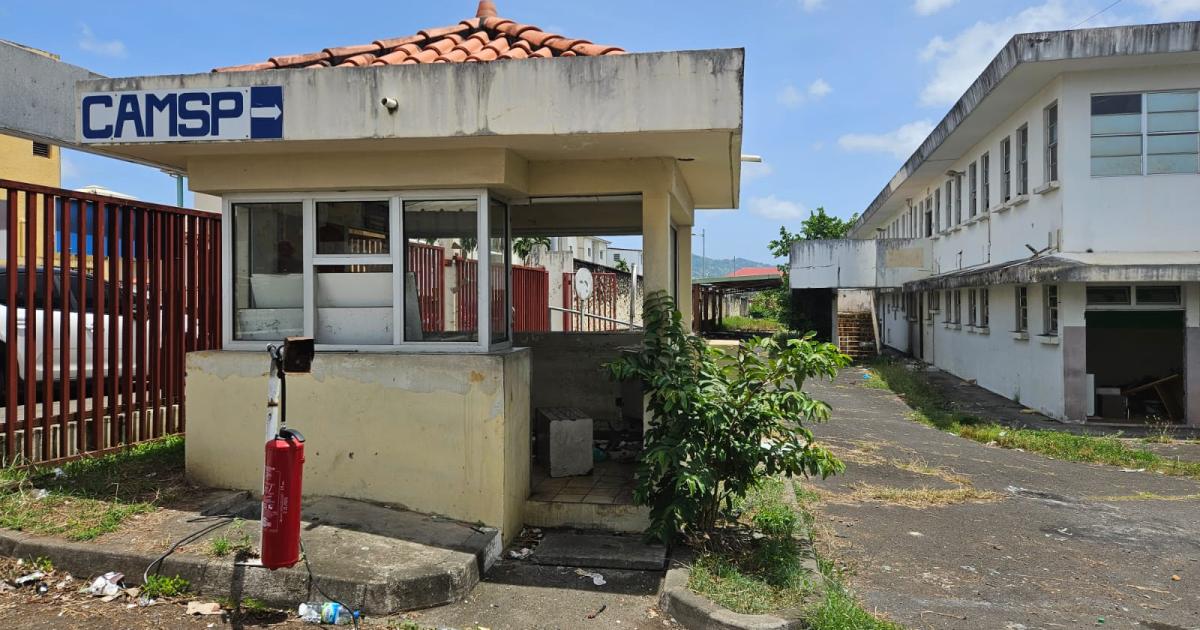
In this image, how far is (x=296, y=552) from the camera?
13.8 ft

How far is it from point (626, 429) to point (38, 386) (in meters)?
5.50

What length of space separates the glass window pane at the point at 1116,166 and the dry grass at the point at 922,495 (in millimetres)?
7240

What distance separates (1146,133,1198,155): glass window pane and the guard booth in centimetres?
995

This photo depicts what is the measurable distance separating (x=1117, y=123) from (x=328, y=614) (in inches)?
542

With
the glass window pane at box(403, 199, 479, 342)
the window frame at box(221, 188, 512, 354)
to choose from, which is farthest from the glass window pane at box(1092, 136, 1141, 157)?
the glass window pane at box(403, 199, 479, 342)

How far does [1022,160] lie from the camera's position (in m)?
14.6

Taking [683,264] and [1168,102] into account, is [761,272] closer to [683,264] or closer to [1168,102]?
[1168,102]

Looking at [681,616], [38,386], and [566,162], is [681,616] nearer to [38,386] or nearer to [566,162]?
[566,162]

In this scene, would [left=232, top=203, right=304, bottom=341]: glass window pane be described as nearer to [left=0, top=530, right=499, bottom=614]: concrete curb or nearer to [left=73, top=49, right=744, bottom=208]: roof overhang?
[left=73, top=49, right=744, bottom=208]: roof overhang

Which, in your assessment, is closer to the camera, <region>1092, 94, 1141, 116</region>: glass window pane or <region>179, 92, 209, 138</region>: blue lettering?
<region>179, 92, 209, 138</region>: blue lettering

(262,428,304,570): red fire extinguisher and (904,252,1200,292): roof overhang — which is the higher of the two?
(904,252,1200,292): roof overhang

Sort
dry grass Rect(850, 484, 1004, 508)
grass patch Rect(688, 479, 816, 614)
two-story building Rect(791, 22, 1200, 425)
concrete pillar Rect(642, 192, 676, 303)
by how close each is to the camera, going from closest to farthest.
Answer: grass patch Rect(688, 479, 816, 614)
concrete pillar Rect(642, 192, 676, 303)
dry grass Rect(850, 484, 1004, 508)
two-story building Rect(791, 22, 1200, 425)

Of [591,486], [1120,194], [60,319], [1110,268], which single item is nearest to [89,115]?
[60,319]

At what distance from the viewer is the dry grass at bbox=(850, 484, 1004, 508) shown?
7422mm
